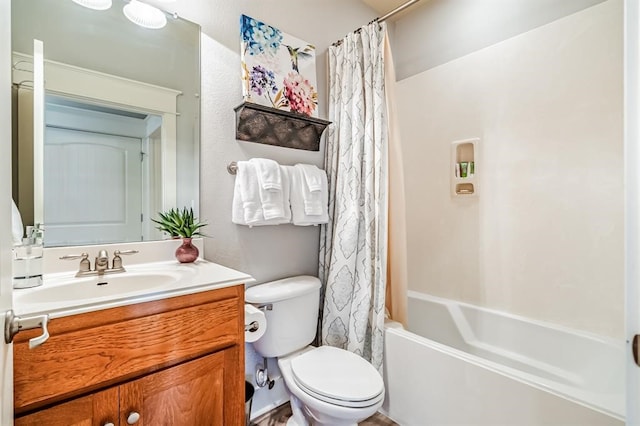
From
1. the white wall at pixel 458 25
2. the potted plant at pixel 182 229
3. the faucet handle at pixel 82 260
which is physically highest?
the white wall at pixel 458 25

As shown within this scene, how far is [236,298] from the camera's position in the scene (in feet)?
3.59

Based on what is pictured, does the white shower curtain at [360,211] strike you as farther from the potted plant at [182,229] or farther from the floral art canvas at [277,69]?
the potted plant at [182,229]

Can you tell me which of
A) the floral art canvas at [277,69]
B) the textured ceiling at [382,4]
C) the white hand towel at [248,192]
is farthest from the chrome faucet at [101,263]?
the textured ceiling at [382,4]

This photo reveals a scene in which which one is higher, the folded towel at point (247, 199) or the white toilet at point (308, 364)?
the folded towel at point (247, 199)

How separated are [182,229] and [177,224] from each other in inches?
1.2

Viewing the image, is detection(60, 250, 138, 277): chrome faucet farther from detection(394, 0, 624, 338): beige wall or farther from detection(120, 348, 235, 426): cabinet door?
detection(394, 0, 624, 338): beige wall

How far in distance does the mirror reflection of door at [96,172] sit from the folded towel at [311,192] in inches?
29.5

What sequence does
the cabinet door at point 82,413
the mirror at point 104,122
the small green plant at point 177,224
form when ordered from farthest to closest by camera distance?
1. the small green plant at point 177,224
2. the mirror at point 104,122
3. the cabinet door at point 82,413

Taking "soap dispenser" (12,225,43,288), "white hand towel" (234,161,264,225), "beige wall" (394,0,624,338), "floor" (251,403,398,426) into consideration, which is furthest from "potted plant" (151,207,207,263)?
"beige wall" (394,0,624,338)

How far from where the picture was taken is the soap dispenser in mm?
946

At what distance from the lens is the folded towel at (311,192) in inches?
66.2

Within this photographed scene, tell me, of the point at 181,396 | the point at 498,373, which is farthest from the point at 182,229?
the point at 498,373

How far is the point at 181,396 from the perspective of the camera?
0.97 metres

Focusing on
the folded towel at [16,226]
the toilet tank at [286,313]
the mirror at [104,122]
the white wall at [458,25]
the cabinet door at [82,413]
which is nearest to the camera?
the cabinet door at [82,413]
